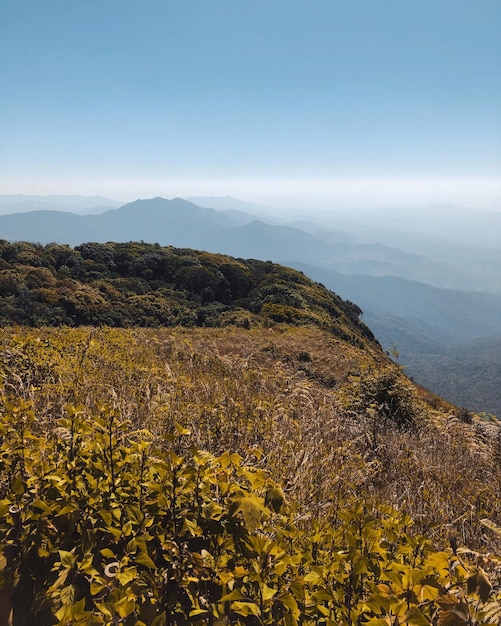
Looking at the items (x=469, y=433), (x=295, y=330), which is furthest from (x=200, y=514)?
(x=295, y=330)

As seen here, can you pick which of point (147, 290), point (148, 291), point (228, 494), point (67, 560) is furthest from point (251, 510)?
point (147, 290)

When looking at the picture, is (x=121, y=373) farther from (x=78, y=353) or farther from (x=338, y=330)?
(x=338, y=330)

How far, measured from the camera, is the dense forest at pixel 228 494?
1562 mm

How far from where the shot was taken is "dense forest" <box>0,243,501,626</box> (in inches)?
61.5

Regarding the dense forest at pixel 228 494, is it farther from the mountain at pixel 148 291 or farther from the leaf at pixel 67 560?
the mountain at pixel 148 291

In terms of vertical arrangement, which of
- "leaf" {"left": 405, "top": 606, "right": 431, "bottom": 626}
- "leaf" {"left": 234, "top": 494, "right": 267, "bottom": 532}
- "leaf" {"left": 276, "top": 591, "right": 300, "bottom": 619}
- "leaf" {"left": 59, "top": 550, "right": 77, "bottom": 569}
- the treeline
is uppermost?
"leaf" {"left": 234, "top": 494, "right": 267, "bottom": 532}

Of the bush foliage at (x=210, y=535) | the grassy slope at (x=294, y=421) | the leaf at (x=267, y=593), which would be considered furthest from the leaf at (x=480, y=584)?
the leaf at (x=267, y=593)

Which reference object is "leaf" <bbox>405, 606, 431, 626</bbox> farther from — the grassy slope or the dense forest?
the grassy slope

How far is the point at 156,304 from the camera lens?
72.8 feet

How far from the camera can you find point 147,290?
25000 millimetres

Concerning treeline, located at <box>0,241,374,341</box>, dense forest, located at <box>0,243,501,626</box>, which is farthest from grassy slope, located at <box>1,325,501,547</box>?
treeline, located at <box>0,241,374,341</box>

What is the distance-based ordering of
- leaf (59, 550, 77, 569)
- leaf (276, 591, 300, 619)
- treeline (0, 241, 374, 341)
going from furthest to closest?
1. treeline (0, 241, 374, 341)
2. leaf (59, 550, 77, 569)
3. leaf (276, 591, 300, 619)

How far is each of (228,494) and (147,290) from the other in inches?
943

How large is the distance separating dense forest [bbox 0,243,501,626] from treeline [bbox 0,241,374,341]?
7052 millimetres
